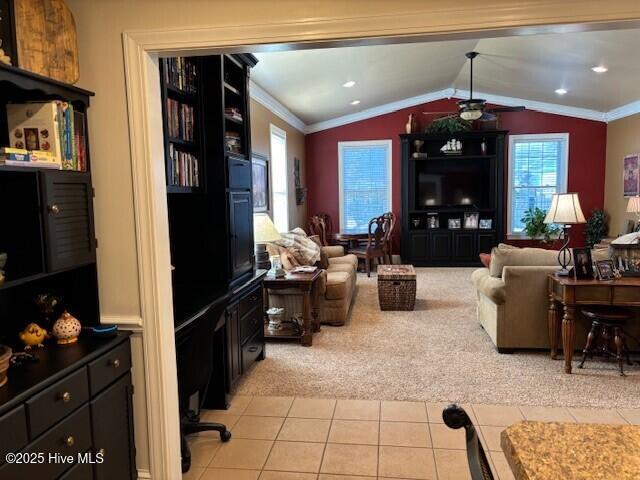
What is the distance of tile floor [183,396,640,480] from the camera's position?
2.55 meters

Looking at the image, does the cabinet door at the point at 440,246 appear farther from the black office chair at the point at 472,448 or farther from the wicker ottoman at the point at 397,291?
the black office chair at the point at 472,448

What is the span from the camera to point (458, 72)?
25.4 feet

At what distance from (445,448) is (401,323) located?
2.56 m

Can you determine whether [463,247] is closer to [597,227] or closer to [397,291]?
[597,227]

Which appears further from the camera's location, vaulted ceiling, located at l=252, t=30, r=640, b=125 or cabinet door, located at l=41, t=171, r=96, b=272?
vaulted ceiling, located at l=252, t=30, r=640, b=125

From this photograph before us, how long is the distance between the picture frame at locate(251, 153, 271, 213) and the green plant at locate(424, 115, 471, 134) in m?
3.74

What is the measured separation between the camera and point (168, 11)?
206 cm

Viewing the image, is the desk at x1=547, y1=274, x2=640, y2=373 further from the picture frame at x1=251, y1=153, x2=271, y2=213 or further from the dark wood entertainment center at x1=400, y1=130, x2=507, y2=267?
the dark wood entertainment center at x1=400, y1=130, x2=507, y2=267

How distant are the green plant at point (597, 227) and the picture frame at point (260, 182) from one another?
19.1 ft

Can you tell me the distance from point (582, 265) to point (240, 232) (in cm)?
271

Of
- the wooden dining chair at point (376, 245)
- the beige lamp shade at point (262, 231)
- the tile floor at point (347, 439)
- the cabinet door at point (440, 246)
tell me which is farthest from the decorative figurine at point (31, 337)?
the cabinet door at point (440, 246)

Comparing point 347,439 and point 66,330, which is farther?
point 347,439

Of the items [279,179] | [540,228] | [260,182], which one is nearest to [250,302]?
[260,182]

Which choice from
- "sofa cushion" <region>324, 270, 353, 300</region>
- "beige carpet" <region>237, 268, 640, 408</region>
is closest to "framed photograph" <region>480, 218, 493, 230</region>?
"beige carpet" <region>237, 268, 640, 408</region>
